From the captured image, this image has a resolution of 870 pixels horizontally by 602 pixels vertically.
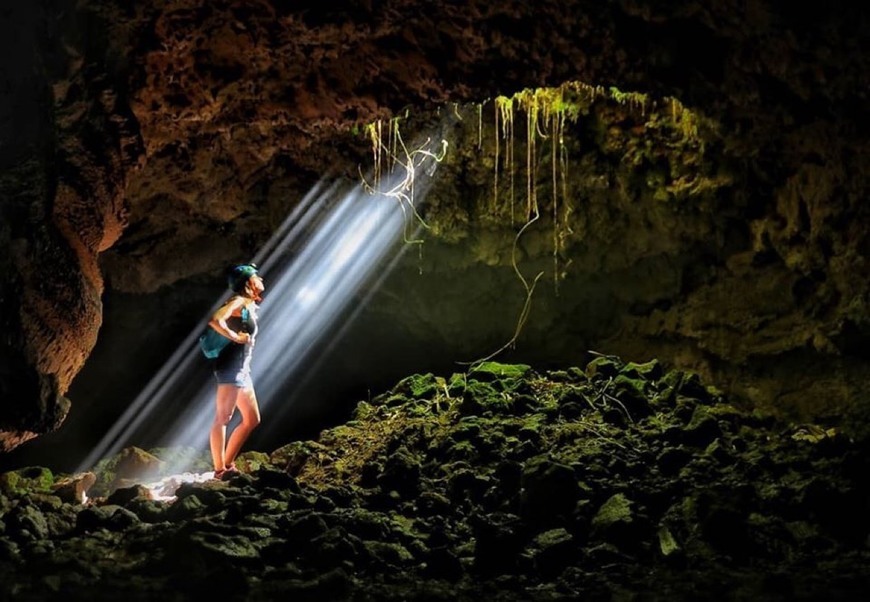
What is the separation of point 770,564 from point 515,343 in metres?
5.64

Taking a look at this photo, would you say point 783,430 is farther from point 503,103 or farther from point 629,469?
point 503,103

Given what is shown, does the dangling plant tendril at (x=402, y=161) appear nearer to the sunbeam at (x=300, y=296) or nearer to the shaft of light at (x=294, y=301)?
the sunbeam at (x=300, y=296)

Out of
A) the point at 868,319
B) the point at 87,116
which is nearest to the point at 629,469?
the point at 868,319

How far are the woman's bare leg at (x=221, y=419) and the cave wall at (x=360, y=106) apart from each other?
1167mm

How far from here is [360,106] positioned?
5406 millimetres

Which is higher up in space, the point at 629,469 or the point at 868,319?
the point at 868,319

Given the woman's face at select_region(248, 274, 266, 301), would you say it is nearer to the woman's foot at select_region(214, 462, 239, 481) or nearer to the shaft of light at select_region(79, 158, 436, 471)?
the woman's foot at select_region(214, 462, 239, 481)

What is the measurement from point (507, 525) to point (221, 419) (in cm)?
321

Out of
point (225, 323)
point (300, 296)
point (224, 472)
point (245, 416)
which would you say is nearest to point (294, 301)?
point (300, 296)

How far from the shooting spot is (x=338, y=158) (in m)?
7.07

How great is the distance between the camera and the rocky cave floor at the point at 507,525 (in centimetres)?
318

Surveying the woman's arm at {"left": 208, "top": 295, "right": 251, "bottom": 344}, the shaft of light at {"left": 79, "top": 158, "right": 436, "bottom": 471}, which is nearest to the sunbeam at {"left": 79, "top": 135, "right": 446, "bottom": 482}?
the shaft of light at {"left": 79, "top": 158, "right": 436, "bottom": 471}

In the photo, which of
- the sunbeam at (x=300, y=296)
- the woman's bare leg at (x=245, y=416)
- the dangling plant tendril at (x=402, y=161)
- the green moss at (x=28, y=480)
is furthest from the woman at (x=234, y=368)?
the dangling plant tendril at (x=402, y=161)

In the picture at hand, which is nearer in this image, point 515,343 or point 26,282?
point 26,282
